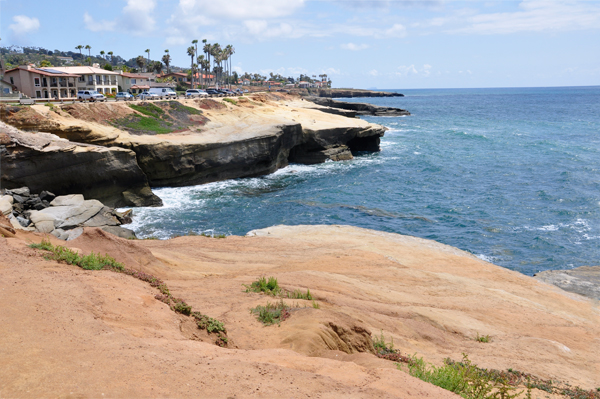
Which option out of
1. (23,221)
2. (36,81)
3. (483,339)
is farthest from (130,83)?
(483,339)

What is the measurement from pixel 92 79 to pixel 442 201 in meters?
61.2

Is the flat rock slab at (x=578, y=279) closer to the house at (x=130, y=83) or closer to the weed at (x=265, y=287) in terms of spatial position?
the weed at (x=265, y=287)

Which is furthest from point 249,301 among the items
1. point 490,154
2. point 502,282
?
point 490,154

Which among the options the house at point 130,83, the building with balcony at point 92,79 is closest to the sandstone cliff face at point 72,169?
the building with balcony at point 92,79

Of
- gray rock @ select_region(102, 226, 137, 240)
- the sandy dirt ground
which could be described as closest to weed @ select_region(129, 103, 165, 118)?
gray rock @ select_region(102, 226, 137, 240)

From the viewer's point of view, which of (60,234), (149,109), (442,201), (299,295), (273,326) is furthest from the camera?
(149,109)

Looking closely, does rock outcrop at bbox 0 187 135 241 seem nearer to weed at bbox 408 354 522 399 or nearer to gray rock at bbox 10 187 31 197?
gray rock at bbox 10 187 31 197

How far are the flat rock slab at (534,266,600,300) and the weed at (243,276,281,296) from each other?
47.3ft

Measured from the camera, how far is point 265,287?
14273mm

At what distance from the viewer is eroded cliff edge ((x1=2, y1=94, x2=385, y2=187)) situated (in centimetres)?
Result: 3541

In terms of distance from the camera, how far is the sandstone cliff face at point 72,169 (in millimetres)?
28500

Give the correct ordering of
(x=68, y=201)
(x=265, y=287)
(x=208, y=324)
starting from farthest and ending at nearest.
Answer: (x=68, y=201) < (x=265, y=287) < (x=208, y=324)

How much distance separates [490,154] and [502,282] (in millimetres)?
40821

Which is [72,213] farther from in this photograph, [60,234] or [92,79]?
[92,79]
